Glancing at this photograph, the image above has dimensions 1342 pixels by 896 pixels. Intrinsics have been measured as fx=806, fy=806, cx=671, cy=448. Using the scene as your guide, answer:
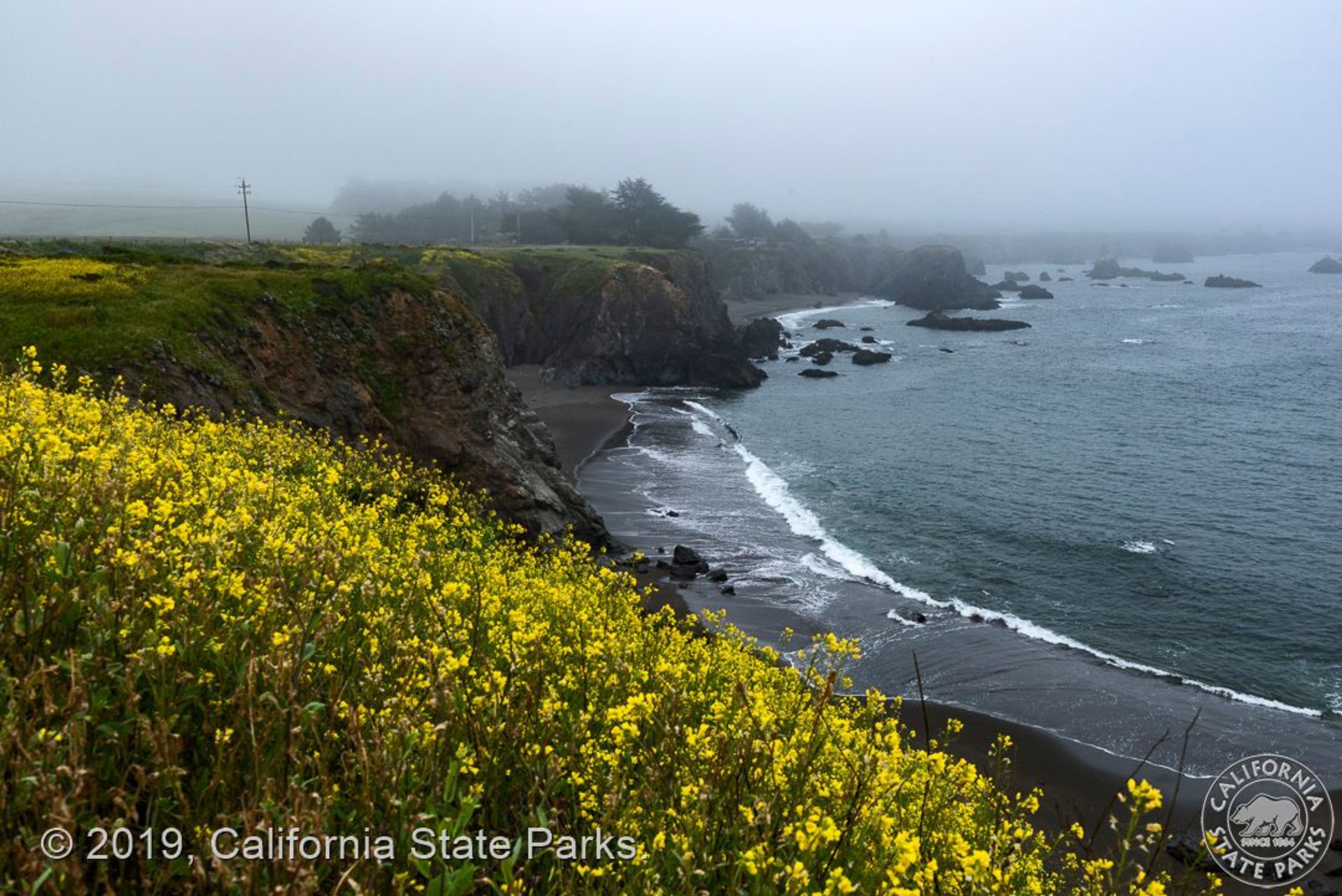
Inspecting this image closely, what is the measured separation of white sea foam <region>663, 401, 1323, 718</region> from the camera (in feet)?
81.2

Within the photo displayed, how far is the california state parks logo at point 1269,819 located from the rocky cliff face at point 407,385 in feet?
71.8

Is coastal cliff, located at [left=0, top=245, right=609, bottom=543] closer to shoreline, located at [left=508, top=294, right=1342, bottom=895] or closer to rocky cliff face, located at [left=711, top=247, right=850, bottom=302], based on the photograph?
shoreline, located at [left=508, top=294, right=1342, bottom=895]

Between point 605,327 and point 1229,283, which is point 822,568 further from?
point 1229,283

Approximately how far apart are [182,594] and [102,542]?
24.5 inches

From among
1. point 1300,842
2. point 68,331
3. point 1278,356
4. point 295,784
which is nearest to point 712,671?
point 295,784

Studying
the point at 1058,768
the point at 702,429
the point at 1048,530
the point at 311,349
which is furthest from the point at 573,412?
the point at 1058,768

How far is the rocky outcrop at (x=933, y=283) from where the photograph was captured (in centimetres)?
14375

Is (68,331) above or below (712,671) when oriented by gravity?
above

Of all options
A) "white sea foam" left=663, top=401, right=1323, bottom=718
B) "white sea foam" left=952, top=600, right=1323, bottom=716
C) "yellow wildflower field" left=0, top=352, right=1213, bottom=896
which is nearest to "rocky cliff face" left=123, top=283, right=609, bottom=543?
"white sea foam" left=663, top=401, right=1323, bottom=718

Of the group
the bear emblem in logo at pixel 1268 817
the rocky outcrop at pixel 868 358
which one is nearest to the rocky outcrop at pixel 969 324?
the rocky outcrop at pixel 868 358

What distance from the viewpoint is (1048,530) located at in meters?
36.9

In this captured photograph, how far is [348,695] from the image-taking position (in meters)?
4.97

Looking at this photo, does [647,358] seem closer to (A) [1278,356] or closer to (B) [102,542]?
(A) [1278,356]

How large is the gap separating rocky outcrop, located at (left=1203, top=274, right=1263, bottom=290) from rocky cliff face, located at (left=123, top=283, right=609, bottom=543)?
171725 millimetres
